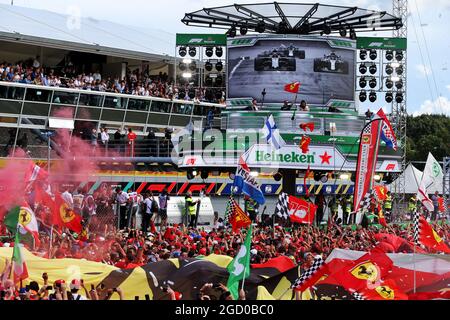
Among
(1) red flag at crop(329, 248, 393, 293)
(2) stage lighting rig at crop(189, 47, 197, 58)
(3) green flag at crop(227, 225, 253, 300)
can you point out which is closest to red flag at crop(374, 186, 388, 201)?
(2) stage lighting rig at crop(189, 47, 197, 58)

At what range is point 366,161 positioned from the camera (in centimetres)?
2419

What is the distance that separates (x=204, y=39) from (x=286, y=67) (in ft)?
17.1

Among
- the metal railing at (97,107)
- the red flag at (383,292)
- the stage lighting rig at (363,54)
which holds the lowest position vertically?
the red flag at (383,292)

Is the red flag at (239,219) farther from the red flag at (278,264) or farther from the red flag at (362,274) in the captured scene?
the red flag at (362,274)

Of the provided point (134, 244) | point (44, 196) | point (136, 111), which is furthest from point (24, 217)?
point (136, 111)

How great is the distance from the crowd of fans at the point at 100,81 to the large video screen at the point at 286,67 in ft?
21.7

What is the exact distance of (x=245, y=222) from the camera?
22.0 m

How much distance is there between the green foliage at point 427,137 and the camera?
236ft

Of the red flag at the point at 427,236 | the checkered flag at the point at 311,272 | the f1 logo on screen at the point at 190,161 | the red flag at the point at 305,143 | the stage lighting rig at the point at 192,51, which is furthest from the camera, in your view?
the stage lighting rig at the point at 192,51

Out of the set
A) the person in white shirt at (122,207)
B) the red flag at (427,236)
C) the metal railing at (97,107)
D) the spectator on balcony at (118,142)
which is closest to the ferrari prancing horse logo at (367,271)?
the red flag at (427,236)

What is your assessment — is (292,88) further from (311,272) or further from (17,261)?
(17,261)

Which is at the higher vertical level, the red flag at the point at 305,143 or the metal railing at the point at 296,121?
the metal railing at the point at 296,121

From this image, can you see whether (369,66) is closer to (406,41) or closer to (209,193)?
(406,41)
